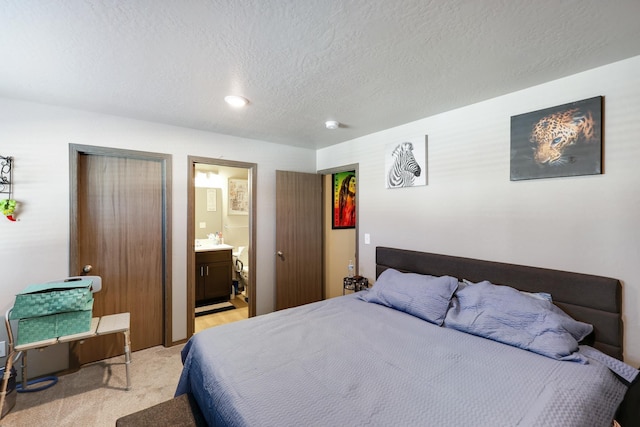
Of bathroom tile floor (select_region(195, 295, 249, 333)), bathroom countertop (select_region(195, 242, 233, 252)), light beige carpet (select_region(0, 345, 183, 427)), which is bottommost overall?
bathroom tile floor (select_region(195, 295, 249, 333))

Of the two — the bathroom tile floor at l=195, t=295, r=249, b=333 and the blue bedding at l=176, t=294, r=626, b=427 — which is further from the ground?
the blue bedding at l=176, t=294, r=626, b=427

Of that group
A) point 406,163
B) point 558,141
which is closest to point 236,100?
point 406,163

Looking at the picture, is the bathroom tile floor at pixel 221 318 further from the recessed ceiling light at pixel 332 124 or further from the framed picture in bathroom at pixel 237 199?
the recessed ceiling light at pixel 332 124

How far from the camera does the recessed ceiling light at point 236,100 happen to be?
7.33ft

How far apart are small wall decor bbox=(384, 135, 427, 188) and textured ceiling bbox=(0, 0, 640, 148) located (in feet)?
1.43

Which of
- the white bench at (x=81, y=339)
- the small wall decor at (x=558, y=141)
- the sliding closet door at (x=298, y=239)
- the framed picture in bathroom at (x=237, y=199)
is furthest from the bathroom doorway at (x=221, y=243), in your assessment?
the small wall decor at (x=558, y=141)

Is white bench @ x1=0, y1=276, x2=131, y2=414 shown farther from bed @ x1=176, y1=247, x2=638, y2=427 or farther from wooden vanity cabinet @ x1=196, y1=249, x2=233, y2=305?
wooden vanity cabinet @ x1=196, y1=249, x2=233, y2=305

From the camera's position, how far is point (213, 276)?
436cm

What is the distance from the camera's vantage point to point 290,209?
3783 mm

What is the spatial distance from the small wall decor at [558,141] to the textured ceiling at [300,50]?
0.25m

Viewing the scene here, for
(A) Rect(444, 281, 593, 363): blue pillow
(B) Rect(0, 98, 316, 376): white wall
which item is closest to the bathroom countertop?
(B) Rect(0, 98, 316, 376): white wall

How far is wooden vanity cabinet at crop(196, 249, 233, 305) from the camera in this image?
423cm

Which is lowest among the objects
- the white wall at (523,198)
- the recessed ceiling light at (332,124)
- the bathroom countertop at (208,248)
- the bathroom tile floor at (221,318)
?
the bathroom tile floor at (221,318)

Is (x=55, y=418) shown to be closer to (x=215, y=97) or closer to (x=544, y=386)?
(x=215, y=97)
